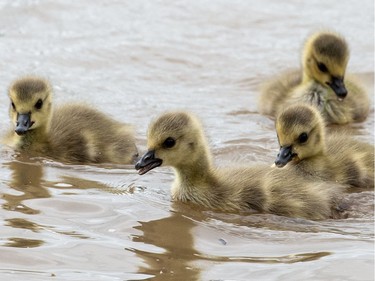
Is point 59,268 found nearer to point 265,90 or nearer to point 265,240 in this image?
point 265,240

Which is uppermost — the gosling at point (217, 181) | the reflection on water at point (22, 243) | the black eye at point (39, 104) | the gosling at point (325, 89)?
the gosling at point (325, 89)

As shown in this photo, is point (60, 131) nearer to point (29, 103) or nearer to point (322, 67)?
point (29, 103)

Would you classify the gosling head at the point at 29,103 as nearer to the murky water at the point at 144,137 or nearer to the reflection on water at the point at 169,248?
the murky water at the point at 144,137

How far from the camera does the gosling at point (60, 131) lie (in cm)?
722

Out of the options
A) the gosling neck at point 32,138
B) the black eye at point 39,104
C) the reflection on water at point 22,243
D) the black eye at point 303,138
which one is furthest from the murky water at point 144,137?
the black eye at point 303,138

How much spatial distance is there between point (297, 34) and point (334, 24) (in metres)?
0.49

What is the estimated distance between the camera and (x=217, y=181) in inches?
256

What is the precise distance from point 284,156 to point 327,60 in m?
2.25

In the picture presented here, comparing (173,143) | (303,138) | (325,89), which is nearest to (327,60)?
(325,89)

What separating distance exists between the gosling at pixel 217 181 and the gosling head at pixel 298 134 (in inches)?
13.5

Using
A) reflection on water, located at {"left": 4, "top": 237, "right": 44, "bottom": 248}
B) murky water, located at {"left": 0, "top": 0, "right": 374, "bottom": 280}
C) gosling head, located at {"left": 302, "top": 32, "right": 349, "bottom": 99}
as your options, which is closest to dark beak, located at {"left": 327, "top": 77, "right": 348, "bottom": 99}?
gosling head, located at {"left": 302, "top": 32, "right": 349, "bottom": 99}

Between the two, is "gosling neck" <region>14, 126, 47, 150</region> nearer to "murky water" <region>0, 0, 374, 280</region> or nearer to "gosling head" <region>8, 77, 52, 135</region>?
"gosling head" <region>8, 77, 52, 135</region>

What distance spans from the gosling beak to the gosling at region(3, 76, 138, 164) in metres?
0.94

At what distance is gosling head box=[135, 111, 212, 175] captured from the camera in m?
6.40
